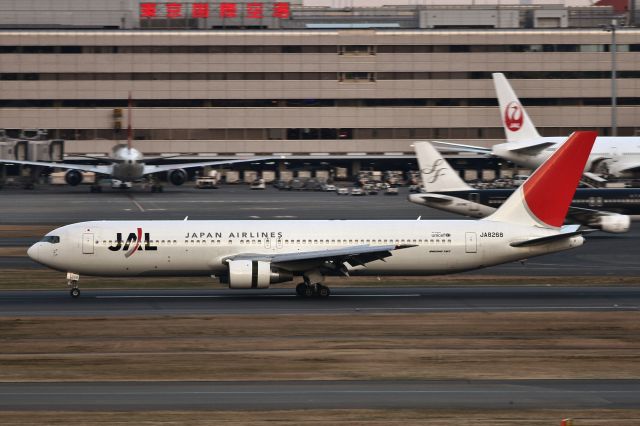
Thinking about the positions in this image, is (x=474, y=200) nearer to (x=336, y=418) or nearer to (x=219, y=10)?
(x=336, y=418)

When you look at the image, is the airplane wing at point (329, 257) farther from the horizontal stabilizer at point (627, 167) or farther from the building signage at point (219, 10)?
the building signage at point (219, 10)

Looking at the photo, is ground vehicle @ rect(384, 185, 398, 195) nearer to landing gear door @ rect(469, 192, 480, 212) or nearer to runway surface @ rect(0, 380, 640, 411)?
landing gear door @ rect(469, 192, 480, 212)

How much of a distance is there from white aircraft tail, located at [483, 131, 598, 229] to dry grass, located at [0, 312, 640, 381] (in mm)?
8177

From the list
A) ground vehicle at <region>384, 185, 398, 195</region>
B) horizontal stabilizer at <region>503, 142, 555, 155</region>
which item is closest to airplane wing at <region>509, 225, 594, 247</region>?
horizontal stabilizer at <region>503, 142, 555, 155</region>

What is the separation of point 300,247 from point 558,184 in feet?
42.2

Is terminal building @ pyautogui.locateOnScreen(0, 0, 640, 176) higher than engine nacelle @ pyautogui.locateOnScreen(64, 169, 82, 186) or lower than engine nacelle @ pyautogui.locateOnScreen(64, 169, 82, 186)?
higher

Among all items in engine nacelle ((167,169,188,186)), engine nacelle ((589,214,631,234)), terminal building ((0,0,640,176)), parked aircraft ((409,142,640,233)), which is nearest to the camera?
engine nacelle ((589,214,631,234))

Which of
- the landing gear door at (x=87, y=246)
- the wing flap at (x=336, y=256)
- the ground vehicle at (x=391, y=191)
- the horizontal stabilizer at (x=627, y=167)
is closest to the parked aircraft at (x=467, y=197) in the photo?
the horizontal stabilizer at (x=627, y=167)

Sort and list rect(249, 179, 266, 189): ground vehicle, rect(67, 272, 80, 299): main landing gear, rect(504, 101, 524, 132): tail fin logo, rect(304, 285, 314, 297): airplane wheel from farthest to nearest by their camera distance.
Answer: rect(249, 179, 266, 189): ground vehicle → rect(504, 101, 524, 132): tail fin logo → rect(304, 285, 314, 297): airplane wheel → rect(67, 272, 80, 299): main landing gear

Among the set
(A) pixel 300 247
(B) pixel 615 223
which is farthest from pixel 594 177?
(A) pixel 300 247

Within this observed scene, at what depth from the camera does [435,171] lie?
250ft

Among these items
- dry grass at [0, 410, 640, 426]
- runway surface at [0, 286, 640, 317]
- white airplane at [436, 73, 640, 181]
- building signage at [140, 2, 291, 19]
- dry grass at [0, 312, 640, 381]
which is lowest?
runway surface at [0, 286, 640, 317]

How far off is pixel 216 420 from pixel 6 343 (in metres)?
13.8

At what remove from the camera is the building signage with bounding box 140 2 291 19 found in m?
156
